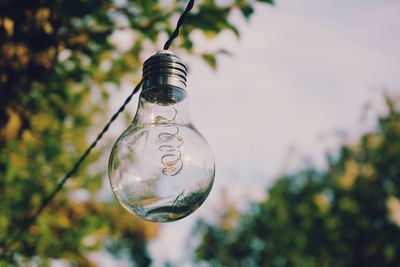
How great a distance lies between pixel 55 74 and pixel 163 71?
1.32 metres

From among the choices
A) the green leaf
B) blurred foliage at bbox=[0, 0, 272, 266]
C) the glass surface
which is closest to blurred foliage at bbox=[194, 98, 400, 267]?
blurred foliage at bbox=[0, 0, 272, 266]

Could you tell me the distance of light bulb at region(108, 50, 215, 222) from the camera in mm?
899

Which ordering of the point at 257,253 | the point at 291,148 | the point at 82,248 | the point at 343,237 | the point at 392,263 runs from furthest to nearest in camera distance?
the point at 257,253, the point at 291,148, the point at 392,263, the point at 343,237, the point at 82,248

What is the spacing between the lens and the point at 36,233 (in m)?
2.68

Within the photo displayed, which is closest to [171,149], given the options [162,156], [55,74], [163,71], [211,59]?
[162,156]

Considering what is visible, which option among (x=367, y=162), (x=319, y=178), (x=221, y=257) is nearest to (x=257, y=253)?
(x=221, y=257)

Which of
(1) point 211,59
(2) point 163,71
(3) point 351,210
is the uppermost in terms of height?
(3) point 351,210

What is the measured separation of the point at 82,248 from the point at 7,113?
149cm

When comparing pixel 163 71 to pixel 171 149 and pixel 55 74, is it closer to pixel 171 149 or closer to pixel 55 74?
pixel 171 149

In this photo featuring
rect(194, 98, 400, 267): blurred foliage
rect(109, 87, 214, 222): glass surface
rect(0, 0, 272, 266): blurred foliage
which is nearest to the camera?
rect(109, 87, 214, 222): glass surface

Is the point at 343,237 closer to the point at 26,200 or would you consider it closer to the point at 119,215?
the point at 119,215

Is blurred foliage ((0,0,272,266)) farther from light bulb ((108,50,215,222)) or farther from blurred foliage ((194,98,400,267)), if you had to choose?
blurred foliage ((194,98,400,267))

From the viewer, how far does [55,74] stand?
2.06 m

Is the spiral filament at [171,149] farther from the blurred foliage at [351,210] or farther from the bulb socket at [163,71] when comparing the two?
the blurred foliage at [351,210]
